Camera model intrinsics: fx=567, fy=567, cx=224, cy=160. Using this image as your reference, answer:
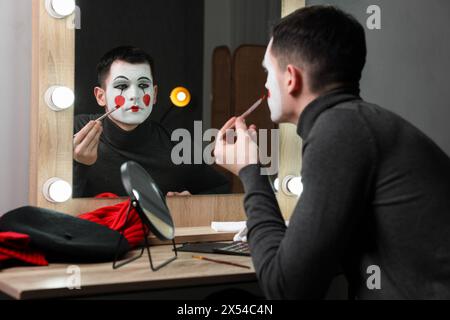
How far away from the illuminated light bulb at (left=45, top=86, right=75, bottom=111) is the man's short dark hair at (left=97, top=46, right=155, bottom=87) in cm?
9

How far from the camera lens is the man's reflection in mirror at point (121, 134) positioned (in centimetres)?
156

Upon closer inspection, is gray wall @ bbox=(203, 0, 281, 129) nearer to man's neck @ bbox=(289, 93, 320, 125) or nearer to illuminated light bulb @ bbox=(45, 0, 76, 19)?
illuminated light bulb @ bbox=(45, 0, 76, 19)

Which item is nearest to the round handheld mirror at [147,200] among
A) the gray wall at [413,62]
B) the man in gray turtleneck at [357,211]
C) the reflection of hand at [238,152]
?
the reflection of hand at [238,152]

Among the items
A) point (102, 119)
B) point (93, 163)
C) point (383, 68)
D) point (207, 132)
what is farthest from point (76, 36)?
point (383, 68)

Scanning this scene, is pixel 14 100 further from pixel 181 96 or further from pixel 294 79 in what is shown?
pixel 294 79

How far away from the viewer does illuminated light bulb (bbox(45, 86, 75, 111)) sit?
1.50 metres

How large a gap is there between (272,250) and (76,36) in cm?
93

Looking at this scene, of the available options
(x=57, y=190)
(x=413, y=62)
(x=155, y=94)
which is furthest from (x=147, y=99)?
(x=413, y=62)

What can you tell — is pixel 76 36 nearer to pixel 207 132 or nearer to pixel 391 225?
pixel 207 132

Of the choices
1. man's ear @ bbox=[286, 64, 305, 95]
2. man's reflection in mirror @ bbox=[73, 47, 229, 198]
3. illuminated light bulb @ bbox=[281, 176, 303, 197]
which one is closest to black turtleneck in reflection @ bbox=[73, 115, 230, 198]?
man's reflection in mirror @ bbox=[73, 47, 229, 198]

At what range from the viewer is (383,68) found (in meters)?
1.93

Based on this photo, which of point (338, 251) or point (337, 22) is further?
point (337, 22)

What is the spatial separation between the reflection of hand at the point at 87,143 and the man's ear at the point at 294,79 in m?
A: 0.75
